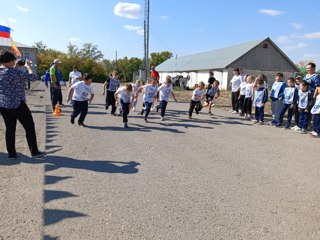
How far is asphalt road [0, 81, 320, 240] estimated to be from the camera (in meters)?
3.44

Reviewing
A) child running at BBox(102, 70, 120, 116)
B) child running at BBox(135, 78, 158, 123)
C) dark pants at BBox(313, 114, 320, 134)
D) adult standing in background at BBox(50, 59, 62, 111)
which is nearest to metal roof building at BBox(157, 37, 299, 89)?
child running at BBox(102, 70, 120, 116)

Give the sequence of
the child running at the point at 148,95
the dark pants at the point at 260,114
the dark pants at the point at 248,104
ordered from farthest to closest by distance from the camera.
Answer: the dark pants at the point at 248,104 < the dark pants at the point at 260,114 < the child running at the point at 148,95

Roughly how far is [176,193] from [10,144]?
3.29 meters

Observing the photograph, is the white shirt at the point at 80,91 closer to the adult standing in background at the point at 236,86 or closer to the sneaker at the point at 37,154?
the sneaker at the point at 37,154

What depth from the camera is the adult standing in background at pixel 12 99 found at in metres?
5.51

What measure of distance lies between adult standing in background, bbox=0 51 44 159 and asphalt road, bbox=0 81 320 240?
15.1 inches

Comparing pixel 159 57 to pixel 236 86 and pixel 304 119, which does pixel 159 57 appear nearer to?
pixel 236 86

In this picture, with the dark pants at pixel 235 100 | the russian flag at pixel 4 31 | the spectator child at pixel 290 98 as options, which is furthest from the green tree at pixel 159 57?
the spectator child at pixel 290 98

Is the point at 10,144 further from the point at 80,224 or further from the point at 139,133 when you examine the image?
the point at 139,133

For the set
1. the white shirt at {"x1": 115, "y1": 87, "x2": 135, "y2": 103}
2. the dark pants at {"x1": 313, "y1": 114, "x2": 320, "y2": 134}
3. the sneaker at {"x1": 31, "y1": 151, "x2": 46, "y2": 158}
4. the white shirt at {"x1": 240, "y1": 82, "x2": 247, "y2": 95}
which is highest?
the white shirt at {"x1": 240, "y1": 82, "x2": 247, "y2": 95}

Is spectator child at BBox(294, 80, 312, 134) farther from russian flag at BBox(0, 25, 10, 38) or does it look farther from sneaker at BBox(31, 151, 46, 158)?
russian flag at BBox(0, 25, 10, 38)

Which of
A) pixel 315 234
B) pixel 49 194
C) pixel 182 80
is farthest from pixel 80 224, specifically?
pixel 182 80

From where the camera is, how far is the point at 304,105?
9797 millimetres

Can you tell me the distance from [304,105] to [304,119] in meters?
0.47
